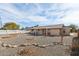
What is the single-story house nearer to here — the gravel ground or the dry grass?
the gravel ground

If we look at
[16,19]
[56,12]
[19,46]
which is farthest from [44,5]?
[19,46]

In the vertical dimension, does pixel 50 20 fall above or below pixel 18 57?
above

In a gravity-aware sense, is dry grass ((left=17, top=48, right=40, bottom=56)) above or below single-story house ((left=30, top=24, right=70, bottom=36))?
below

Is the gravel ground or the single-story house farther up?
the single-story house

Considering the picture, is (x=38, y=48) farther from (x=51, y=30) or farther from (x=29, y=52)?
(x=51, y=30)

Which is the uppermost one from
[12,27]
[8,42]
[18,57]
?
[12,27]

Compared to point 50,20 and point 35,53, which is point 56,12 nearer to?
point 50,20

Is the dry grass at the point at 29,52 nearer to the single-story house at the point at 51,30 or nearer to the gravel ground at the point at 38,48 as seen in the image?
the gravel ground at the point at 38,48

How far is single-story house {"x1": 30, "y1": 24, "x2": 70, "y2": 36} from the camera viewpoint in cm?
216

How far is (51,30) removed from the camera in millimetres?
2168

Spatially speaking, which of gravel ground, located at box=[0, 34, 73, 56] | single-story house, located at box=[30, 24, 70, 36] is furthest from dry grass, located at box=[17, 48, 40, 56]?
single-story house, located at box=[30, 24, 70, 36]

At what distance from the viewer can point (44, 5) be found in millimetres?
2164

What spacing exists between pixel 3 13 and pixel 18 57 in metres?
0.42

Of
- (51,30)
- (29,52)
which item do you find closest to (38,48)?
(29,52)
